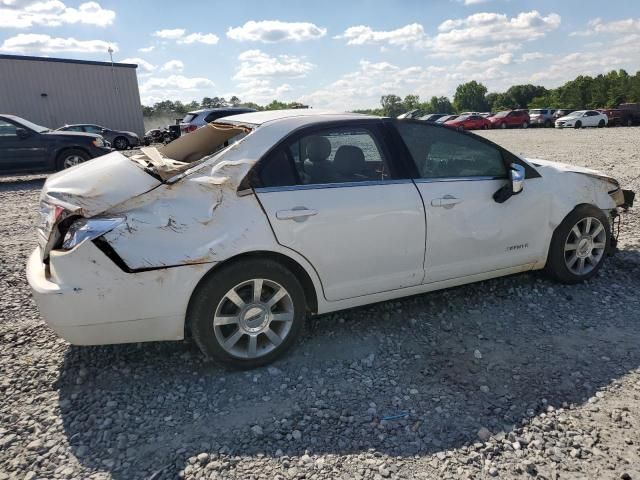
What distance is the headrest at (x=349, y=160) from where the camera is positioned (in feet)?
10.8

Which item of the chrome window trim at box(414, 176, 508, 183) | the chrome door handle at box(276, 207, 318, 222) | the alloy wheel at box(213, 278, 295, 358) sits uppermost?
the chrome window trim at box(414, 176, 508, 183)

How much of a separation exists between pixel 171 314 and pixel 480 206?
2337 mm

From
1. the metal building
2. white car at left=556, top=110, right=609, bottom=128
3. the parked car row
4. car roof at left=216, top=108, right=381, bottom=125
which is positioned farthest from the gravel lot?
white car at left=556, top=110, right=609, bottom=128

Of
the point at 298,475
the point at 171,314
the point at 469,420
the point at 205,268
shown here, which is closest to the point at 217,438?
the point at 298,475

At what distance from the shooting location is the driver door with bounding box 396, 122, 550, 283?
3.46m

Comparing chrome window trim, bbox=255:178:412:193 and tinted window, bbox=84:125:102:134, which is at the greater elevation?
tinted window, bbox=84:125:102:134

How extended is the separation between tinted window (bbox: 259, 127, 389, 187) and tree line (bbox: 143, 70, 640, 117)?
34.8 meters

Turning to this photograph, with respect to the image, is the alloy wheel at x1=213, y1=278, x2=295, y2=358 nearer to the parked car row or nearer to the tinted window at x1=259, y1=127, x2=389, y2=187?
the tinted window at x1=259, y1=127, x2=389, y2=187

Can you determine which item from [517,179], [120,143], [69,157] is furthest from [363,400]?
[120,143]

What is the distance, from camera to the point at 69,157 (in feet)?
36.7

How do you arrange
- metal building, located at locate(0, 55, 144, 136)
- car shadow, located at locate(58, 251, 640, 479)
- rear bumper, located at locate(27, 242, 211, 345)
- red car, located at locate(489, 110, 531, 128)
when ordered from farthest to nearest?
red car, located at locate(489, 110, 531, 128) < metal building, located at locate(0, 55, 144, 136) < rear bumper, located at locate(27, 242, 211, 345) < car shadow, located at locate(58, 251, 640, 479)

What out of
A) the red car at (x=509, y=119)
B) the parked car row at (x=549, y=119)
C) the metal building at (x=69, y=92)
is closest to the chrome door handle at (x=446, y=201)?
the metal building at (x=69, y=92)

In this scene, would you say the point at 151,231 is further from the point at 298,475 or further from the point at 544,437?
the point at 544,437

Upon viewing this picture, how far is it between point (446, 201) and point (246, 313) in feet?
5.33
